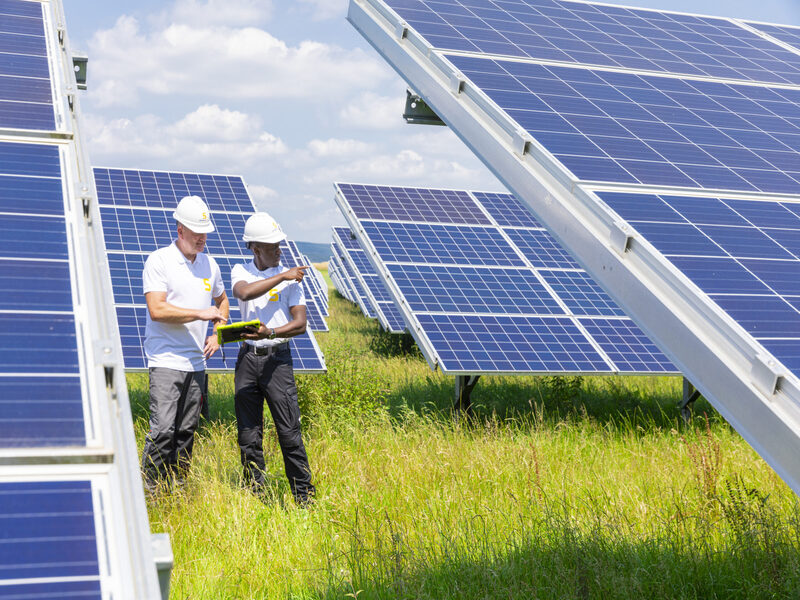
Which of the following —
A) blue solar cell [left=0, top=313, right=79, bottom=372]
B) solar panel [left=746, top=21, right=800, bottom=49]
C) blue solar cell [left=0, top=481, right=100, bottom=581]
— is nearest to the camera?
blue solar cell [left=0, top=481, right=100, bottom=581]

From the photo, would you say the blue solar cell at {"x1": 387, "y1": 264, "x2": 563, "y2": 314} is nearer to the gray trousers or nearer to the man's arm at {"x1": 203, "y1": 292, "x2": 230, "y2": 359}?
the man's arm at {"x1": 203, "y1": 292, "x2": 230, "y2": 359}

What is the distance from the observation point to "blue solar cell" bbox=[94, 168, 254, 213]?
1301cm

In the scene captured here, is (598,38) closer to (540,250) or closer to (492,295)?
(492,295)

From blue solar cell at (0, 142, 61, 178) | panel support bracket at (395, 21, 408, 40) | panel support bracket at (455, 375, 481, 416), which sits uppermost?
panel support bracket at (395, 21, 408, 40)

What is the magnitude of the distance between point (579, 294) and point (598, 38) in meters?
4.64

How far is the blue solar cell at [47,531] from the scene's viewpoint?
246cm

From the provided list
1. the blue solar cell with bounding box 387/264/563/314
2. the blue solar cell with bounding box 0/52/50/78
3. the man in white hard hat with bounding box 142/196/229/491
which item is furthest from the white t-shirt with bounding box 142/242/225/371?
the blue solar cell with bounding box 387/264/563/314

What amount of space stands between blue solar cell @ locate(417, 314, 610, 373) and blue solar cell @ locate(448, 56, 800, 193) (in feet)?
12.1

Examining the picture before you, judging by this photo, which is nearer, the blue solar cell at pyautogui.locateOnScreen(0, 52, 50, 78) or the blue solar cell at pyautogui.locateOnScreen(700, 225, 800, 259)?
the blue solar cell at pyautogui.locateOnScreen(700, 225, 800, 259)

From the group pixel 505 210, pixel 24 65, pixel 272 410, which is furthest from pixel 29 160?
pixel 505 210

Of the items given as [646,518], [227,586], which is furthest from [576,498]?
[227,586]

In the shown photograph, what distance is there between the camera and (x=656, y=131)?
24.5 feet

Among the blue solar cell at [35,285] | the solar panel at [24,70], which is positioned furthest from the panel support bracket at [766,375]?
the solar panel at [24,70]

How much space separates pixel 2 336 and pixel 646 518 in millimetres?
5123
